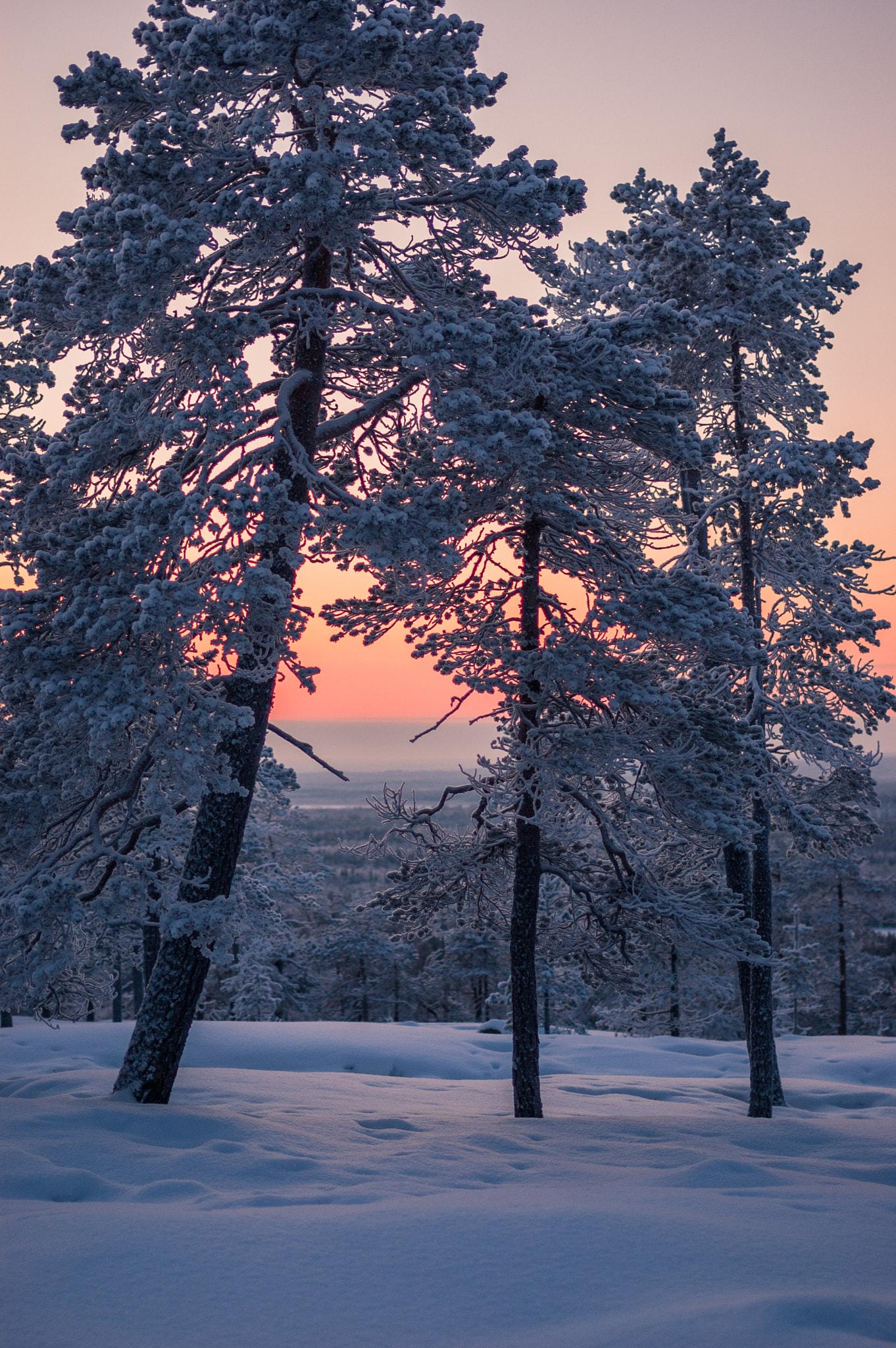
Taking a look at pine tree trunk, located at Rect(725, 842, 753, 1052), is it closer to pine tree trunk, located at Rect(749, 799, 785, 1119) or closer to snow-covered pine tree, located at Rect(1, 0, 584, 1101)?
pine tree trunk, located at Rect(749, 799, 785, 1119)

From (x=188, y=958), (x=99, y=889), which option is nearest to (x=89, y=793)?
(x=99, y=889)

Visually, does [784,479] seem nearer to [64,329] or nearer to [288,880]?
[64,329]

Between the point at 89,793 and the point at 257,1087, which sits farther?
the point at 257,1087

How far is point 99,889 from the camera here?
24.2ft

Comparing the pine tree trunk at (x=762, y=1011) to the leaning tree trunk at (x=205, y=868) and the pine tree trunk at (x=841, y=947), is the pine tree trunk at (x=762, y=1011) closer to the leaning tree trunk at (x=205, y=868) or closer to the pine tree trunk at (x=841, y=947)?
the leaning tree trunk at (x=205, y=868)

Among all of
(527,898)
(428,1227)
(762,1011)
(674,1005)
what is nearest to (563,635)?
(527,898)

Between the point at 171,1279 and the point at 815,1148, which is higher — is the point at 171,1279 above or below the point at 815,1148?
above

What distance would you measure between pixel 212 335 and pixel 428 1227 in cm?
Answer: 671

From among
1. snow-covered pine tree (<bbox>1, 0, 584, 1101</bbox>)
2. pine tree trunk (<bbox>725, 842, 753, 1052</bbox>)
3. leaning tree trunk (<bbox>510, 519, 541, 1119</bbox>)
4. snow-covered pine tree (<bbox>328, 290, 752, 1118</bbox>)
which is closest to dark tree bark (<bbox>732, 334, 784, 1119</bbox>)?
pine tree trunk (<bbox>725, 842, 753, 1052</bbox>)

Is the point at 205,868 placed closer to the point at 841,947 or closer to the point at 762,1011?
the point at 762,1011

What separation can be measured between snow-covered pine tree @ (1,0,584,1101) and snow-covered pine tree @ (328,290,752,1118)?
931mm

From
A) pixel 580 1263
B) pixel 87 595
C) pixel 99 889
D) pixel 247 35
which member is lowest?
pixel 580 1263

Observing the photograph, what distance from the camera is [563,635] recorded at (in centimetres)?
928

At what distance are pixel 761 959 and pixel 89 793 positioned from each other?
6.73m
